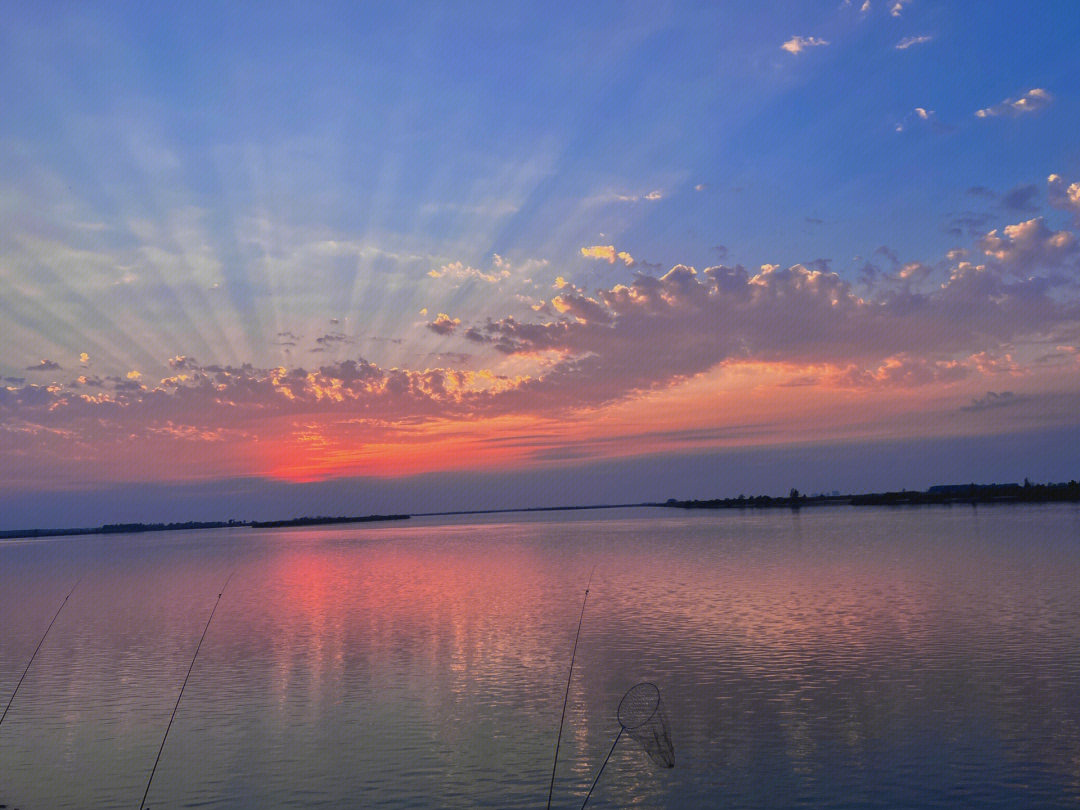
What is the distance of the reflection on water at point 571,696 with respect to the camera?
1523 centimetres

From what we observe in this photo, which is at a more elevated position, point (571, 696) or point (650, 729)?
point (650, 729)

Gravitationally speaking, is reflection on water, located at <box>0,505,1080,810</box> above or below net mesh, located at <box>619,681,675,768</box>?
below

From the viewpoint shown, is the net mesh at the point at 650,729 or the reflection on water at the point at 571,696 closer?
the net mesh at the point at 650,729

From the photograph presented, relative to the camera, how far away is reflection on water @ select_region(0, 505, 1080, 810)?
1523 cm

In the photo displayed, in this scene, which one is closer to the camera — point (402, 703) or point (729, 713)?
point (729, 713)

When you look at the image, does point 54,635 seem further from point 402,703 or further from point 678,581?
point 678,581

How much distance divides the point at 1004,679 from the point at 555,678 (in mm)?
11681

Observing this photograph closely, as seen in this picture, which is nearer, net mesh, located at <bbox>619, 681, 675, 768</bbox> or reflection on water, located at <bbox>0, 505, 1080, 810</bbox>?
net mesh, located at <bbox>619, 681, 675, 768</bbox>

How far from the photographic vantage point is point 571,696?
21719mm

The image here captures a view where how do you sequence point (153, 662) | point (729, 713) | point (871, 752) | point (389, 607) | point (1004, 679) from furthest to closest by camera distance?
point (389, 607)
point (153, 662)
point (1004, 679)
point (729, 713)
point (871, 752)

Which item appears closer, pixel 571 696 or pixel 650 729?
pixel 650 729

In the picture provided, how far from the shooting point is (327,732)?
→ 19.2m

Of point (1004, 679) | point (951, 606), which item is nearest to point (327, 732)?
point (1004, 679)

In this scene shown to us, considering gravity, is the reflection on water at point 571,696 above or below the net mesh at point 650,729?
below
